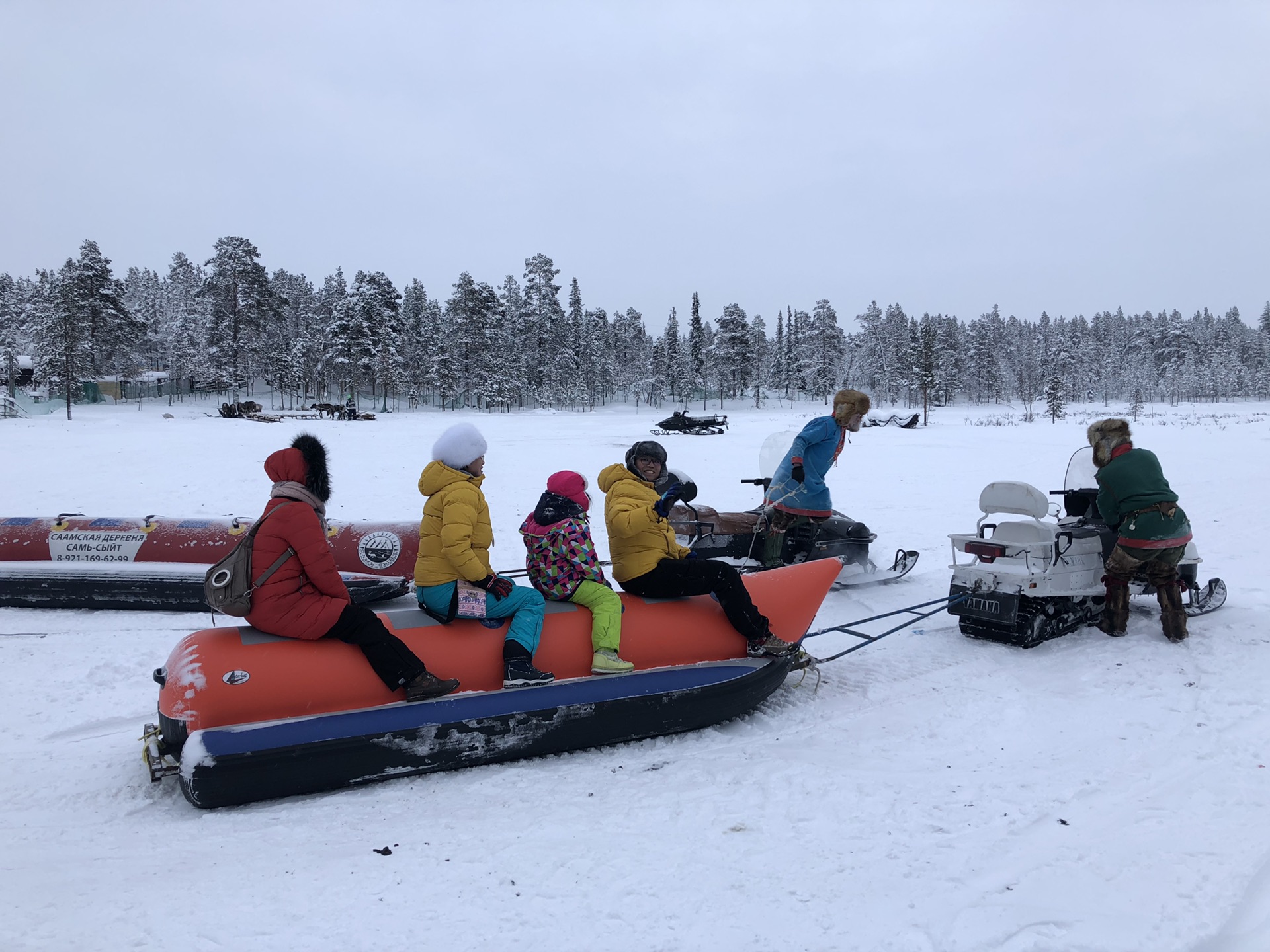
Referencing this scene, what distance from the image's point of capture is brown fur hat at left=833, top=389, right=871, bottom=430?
22.9 feet

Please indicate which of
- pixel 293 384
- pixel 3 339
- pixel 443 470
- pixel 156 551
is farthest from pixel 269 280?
pixel 443 470

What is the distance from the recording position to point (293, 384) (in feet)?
209

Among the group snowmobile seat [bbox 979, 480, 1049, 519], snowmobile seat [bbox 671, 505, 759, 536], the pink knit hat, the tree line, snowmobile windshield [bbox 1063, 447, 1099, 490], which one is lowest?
snowmobile seat [bbox 671, 505, 759, 536]

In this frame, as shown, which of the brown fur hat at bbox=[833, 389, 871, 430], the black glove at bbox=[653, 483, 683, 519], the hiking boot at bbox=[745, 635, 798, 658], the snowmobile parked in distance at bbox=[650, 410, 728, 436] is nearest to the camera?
the black glove at bbox=[653, 483, 683, 519]

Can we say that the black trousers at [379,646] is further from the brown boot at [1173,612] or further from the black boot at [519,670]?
the brown boot at [1173,612]

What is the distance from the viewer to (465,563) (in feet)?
13.4

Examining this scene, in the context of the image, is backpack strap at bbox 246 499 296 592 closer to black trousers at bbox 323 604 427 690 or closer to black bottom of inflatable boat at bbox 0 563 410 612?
black trousers at bbox 323 604 427 690

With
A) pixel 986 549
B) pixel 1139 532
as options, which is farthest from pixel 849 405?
pixel 1139 532

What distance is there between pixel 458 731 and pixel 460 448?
1517mm

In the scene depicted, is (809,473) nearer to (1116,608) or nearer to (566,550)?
(1116,608)

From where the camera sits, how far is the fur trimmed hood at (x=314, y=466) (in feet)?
13.5

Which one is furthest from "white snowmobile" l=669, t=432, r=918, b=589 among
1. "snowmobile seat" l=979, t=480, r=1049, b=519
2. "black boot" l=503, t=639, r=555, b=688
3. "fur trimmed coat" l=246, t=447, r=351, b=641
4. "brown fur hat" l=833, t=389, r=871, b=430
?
"fur trimmed coat" l=246, t=447, r=351, b=641

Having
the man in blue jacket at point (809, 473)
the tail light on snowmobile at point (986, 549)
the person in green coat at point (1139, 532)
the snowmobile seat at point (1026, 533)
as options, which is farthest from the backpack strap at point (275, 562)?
the person in green coat at point (1139, 532)

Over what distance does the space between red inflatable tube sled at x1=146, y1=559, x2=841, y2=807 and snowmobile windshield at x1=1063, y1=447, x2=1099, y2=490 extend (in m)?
3.94
